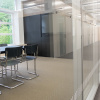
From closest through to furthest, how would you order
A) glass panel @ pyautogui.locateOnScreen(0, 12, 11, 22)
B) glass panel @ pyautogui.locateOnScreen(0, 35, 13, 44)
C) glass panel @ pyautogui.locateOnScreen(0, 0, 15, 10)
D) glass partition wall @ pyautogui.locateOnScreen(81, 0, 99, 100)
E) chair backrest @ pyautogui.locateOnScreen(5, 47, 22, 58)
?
1. glass partition wall @ pyautogui.locateOnScreen(81, 0, 99, 100)
2. chair backrest @ pyautogui.locateOnScreen(5, 47, 22, 58)
3. glass panel @ pyautogui.locateOnScreen(0, 35, 13, 44)
4. glass panel @ pyautogui.locateOnScreen(0, 12, 11, 22)
5. glass panel @ pyautogui.locateOnScreen(0, 0, 15, 10)

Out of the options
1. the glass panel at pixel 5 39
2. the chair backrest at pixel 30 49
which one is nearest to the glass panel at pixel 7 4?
the glass panel at pixel 5 39

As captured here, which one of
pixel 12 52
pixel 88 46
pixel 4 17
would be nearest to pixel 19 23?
pixel 4 17

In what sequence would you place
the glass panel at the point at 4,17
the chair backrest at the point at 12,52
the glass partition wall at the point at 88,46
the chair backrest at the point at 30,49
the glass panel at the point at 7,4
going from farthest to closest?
the glass panel at the point at 7,4 < the glass panel at the point at 4,17 < the chair backrest at the point at 30,49 < the chair backrest at the point at 12,52 < the glass partition wall at the point at 88,46

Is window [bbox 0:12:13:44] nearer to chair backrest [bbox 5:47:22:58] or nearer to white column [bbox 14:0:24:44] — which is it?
white column [bbox 14:0:24:44]

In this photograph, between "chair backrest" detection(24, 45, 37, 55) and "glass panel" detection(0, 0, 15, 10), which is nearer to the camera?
"chair backrest" detection(24, 45, 37, 55)

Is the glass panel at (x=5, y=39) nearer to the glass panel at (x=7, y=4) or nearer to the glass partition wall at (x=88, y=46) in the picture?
the glass panel at (x=7, y=4)

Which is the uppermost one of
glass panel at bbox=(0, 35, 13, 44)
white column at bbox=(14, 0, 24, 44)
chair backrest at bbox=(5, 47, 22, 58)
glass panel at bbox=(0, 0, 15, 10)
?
glass panel at bbox=(0, 0, 15, 10)

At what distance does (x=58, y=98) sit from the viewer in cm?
179

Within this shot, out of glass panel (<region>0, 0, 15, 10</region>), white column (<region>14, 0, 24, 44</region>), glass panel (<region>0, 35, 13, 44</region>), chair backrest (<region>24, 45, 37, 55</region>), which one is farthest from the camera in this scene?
white column (<region>14, 0, 24, 44</region>)

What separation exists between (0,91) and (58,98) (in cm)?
104

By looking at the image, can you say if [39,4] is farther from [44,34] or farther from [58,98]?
[58,98]

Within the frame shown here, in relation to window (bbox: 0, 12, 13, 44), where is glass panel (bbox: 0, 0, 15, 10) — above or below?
above

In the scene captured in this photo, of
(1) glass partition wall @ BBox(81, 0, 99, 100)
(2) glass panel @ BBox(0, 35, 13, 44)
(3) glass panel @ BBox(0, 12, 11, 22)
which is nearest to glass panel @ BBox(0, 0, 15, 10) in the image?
(3) glass panel @ BBox(0, 12, 11, 22)

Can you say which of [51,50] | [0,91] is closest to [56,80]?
[0,91]
